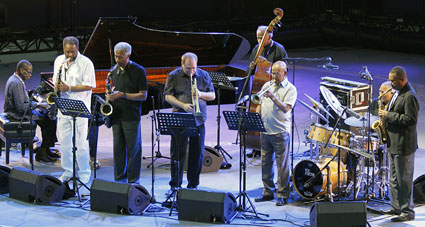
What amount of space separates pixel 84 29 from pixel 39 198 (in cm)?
1236

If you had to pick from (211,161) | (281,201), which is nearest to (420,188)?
(281,201)

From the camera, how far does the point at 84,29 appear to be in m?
20.6

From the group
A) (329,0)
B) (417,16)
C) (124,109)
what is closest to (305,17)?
(329,0)

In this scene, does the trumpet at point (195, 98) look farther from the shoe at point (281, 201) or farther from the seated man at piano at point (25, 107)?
the seated man at piano at point (25, 107)

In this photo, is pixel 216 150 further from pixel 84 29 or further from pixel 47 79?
pixel 84 29

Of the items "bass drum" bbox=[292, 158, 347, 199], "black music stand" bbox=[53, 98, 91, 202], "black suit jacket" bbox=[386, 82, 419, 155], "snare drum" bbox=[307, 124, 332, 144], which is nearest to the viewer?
"black suit jacket" bbox=[386, 82, 419, 155]

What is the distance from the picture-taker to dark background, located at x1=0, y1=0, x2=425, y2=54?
20.2m

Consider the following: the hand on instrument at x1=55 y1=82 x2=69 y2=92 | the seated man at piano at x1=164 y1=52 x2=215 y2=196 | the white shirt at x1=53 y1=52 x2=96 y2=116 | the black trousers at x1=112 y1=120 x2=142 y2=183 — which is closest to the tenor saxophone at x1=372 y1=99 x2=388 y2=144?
the seated man at piano at x1=164 y1=52 x2=215 y2=196

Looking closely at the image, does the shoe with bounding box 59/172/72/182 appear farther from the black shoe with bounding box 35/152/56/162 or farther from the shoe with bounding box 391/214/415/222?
the shoe with bounding box 391/214/415/222

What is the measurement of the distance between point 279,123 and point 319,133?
639mm

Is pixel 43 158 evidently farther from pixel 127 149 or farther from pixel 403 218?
pixel 403 218

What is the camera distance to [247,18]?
23.4m

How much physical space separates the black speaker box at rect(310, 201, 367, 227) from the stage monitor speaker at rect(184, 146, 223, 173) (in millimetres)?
3100

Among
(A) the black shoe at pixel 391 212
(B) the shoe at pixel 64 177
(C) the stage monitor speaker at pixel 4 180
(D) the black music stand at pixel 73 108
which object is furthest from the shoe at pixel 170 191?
(A) the black shoe at pixel 391 212
